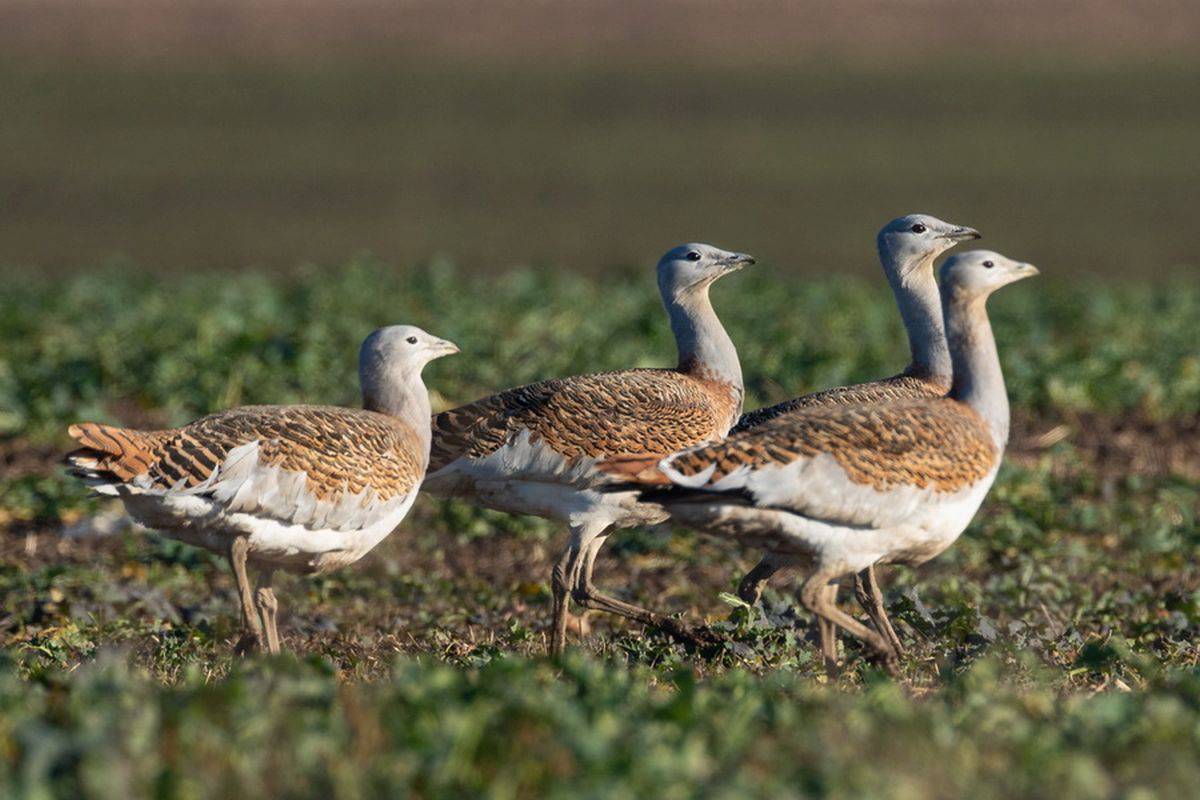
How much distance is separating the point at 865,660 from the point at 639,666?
29.9 inches

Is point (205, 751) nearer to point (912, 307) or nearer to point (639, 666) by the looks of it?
point (639, 666)

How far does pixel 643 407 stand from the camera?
664 cm

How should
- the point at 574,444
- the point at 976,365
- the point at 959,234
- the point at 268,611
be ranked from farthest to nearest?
the point at 959,234
the point at 574,444
the point at 268,611
the point at 976,365

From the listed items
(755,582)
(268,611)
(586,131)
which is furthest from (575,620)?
(586,131)

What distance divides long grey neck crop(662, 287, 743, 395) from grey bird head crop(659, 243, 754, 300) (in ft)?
0.08

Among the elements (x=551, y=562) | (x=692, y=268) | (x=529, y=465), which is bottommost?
(x=551, y=562)

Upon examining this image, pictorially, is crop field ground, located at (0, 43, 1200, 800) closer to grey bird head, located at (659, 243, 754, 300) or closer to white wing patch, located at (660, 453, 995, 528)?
white wing patch, located at (660, 453, 995, 528)

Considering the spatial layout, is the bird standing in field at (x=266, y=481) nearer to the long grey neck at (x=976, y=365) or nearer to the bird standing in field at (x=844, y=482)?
the bird standing in field at (x=844, y=482)

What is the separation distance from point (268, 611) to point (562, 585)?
0.99 m

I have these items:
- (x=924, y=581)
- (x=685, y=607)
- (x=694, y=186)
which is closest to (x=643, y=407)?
(x=685, y=607)

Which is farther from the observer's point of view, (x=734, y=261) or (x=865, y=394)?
(x=734, y=261)

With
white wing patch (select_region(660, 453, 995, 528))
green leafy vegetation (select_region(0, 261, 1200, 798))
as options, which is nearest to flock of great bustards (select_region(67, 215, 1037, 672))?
white wing patch (select_region(660, 453, 995, 528))

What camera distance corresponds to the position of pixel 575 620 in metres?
6.93

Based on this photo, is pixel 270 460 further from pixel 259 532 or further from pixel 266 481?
pixel 259 532
